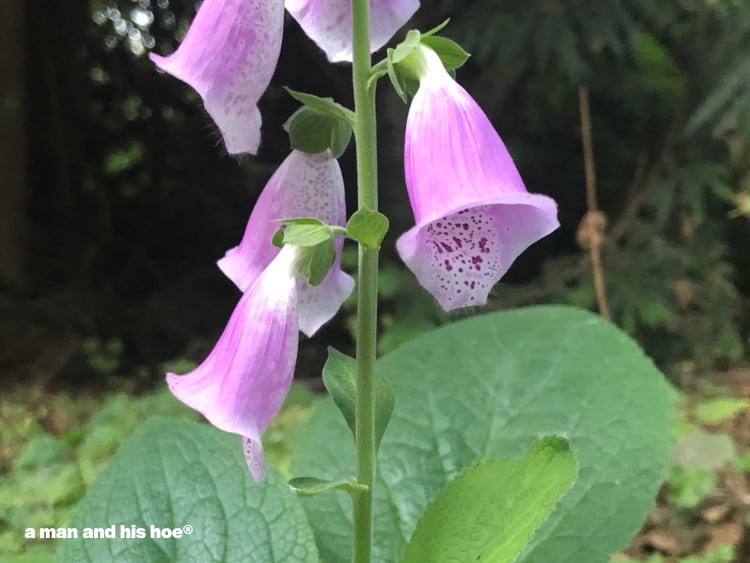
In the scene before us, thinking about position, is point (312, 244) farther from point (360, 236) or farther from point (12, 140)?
point (12, 140)

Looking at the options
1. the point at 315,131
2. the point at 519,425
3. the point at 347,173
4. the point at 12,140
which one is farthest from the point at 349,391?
the point at 12,140

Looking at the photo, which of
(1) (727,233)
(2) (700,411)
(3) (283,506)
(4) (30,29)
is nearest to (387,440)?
(3) (283,506)

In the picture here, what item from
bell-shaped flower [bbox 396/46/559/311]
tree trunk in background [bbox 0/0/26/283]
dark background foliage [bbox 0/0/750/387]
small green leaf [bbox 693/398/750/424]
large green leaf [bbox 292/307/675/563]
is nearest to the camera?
bell-shaped flower [bbox 396/46/559/311]

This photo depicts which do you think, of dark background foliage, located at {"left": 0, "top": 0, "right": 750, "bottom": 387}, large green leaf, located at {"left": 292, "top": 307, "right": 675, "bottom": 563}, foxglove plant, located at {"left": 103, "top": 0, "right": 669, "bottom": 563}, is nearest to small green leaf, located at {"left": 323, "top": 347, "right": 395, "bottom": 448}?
foxglove plant, located at {"left": 103, "top": 0, "right": 669, "bottom": 563}

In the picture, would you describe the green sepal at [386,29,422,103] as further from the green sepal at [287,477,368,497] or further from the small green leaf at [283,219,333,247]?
the green sepal at [287,477,368,497]

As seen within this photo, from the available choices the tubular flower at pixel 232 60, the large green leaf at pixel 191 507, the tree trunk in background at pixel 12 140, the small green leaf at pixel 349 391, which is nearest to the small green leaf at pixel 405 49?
the tubular flower at pixel 232 60

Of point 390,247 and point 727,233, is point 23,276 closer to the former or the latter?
point 390,247

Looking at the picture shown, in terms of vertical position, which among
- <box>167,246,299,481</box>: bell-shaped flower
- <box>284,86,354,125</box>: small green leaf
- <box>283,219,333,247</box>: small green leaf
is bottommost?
<box>167,246,299,481</box>: bell-shaped flower
